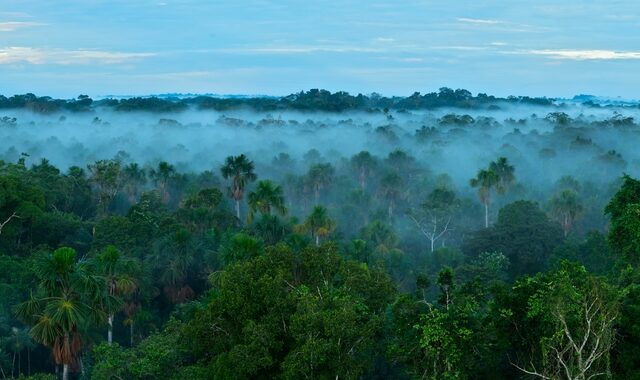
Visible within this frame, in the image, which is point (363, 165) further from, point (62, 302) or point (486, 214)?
point (62, 302)

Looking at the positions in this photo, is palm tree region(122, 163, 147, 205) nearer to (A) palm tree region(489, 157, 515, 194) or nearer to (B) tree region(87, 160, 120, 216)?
(B) tree region(87, 160, 120, 216)

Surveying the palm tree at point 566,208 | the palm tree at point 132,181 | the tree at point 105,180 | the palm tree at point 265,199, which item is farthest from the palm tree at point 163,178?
the palm tree at point 566,208

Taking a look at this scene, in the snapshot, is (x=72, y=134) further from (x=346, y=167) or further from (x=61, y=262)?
(x=61, y=262)

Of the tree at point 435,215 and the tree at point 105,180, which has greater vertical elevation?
the tree at point 105,180

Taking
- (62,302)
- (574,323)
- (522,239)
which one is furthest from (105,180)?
(574,323)

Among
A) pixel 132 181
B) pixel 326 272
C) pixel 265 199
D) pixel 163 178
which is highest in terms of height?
pixel 326 272

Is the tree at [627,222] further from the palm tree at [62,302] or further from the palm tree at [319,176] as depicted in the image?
the palm tree at [319,176]
